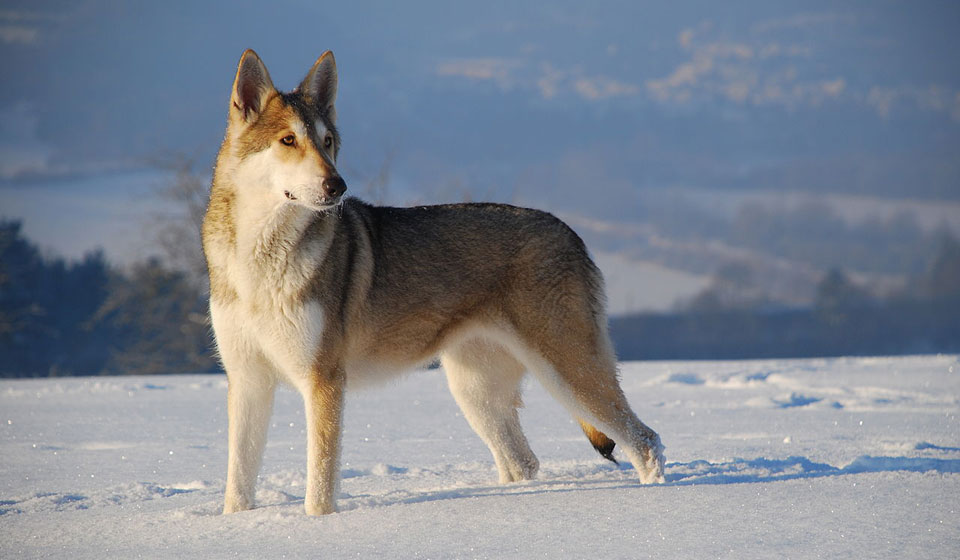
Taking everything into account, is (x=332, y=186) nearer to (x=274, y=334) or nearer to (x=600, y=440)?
(x=274, y=334)

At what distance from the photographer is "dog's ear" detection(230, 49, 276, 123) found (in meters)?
4.91

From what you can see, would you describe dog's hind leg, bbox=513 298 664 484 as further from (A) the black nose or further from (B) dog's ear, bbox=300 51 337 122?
(B) dog's ear, bbox=300 51 337 122

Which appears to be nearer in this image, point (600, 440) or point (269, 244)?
point (269, 244)

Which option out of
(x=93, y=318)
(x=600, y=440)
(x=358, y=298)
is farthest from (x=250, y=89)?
(x=93, y=318)

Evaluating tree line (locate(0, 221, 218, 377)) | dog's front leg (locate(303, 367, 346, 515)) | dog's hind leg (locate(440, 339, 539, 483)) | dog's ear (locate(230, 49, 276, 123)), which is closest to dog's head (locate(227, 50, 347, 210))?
dog's ear (locate(230, 49, 276, 123))

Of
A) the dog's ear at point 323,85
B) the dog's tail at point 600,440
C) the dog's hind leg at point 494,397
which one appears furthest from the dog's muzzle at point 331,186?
the dog's tail at point 600,440

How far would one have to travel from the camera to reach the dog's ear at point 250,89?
16.1ft

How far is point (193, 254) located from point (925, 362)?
19.9 m

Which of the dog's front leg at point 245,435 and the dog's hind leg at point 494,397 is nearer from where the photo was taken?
the dog's front leg at point 245,435

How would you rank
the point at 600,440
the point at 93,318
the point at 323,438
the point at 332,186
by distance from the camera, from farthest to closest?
the point at 93,318 < the point at 600,440 < the point at 323,438 < the point at 332,186

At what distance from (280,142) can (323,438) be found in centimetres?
166

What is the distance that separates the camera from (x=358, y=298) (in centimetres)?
519

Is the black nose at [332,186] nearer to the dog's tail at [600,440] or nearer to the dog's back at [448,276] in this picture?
the dog's back at [448,276]

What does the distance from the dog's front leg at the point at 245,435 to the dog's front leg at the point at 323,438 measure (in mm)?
452
